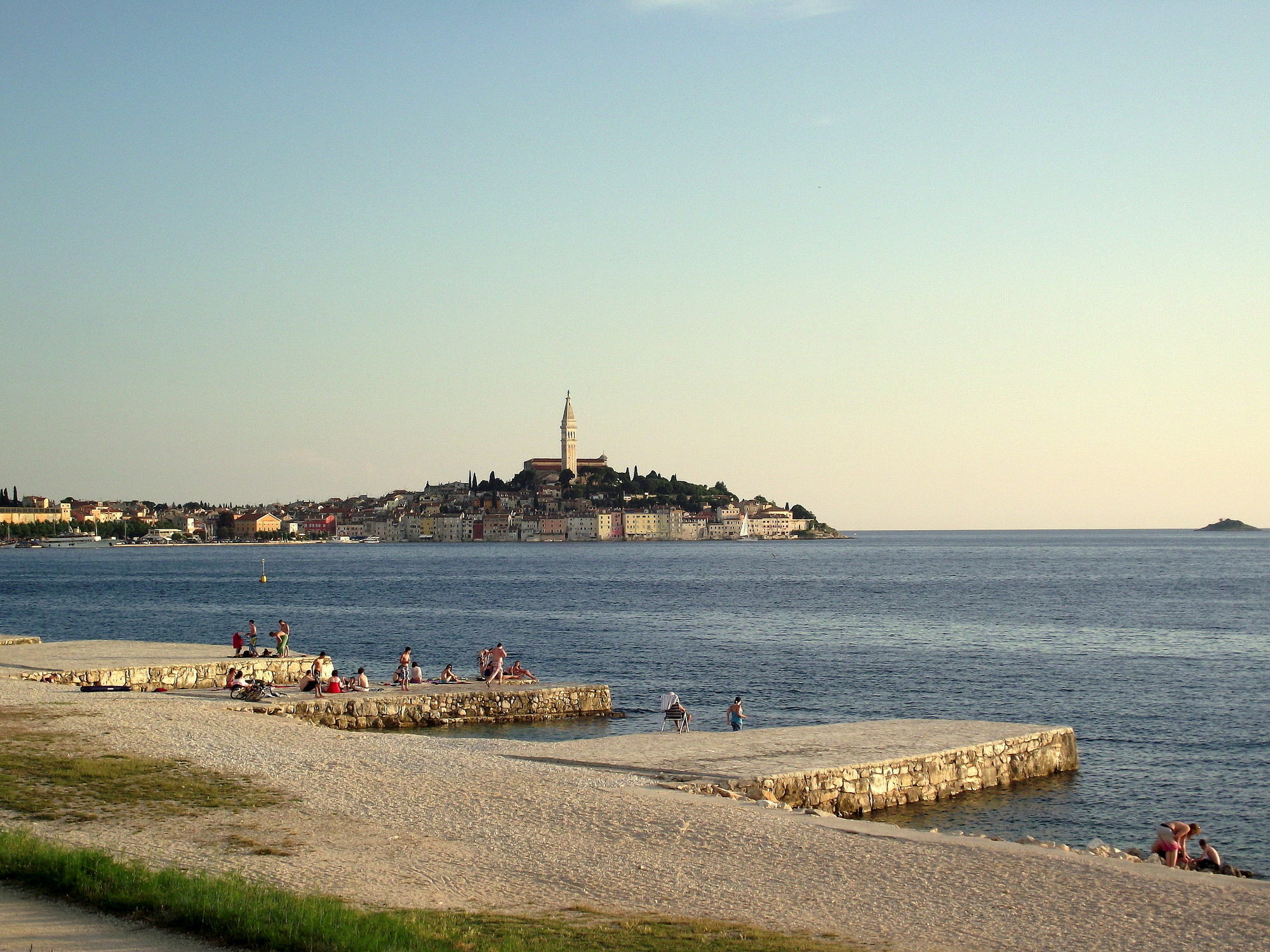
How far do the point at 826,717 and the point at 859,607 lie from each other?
3726 cm

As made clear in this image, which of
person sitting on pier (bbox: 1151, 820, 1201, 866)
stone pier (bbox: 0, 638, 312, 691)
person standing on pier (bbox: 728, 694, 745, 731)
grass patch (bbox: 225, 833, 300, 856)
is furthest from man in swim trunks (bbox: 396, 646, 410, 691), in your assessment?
person sitting on pier (bbox: 1151, 820, 1201, 866)

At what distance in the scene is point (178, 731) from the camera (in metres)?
18.1

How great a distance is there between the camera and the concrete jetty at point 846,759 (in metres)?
16.3

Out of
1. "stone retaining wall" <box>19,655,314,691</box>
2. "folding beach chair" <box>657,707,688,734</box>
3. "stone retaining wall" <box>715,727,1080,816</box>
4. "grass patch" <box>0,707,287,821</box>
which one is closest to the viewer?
"grass patch" <box>0,707,287,821</box>

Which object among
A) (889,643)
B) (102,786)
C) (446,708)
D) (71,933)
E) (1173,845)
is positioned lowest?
(889,643)

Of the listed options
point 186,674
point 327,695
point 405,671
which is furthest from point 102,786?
point 186,674

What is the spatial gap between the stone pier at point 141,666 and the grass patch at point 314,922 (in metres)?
18.2

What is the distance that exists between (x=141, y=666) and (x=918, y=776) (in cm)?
1786

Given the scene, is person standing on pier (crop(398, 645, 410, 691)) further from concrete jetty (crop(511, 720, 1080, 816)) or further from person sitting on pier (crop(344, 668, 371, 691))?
concrete jetty (crop(511, 720, 1080, 816))

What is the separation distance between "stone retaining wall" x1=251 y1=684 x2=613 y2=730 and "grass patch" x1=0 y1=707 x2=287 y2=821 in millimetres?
7348

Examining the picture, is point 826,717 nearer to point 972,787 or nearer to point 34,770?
point 972,787

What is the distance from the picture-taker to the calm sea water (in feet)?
66.9

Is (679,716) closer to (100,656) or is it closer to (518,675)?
(518,675)

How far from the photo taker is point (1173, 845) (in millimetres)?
14578
